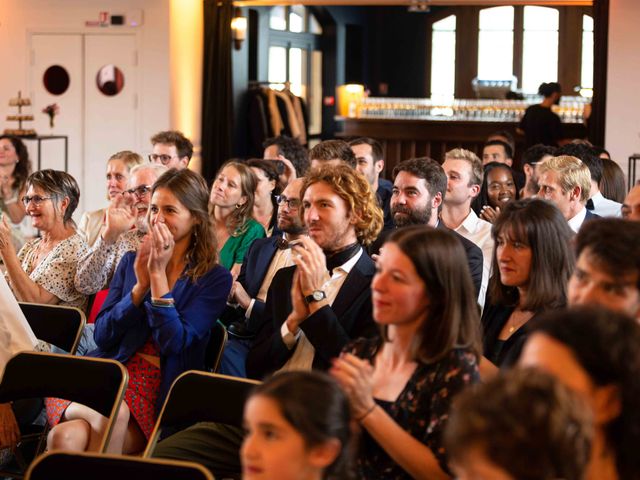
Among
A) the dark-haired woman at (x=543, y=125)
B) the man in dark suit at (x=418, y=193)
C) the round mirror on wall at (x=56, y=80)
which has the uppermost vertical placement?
the round mirror on wall at (x=56, y=80)

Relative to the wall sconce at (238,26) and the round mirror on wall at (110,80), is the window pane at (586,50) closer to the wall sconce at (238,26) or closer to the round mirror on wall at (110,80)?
the wall sconce at (238,26)

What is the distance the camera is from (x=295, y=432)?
197 cm

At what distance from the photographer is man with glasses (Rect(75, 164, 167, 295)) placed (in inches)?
184

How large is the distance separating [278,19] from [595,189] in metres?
10.3

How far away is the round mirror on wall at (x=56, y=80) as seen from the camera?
11734 mm

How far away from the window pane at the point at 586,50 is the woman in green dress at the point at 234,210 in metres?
13.2

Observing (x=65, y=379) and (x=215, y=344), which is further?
(x=215, y=344)

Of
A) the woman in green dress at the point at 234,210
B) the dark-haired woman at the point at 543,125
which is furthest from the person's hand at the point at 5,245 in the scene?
the dark-haired woman at the point at 543,125

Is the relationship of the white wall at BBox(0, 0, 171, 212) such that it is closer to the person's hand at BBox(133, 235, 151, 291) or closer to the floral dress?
the person's hand at BBox(133, 235, 151, 291)

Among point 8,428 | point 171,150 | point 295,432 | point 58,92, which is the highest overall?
point 58,92

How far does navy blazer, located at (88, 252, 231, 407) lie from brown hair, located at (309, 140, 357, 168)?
2.47m

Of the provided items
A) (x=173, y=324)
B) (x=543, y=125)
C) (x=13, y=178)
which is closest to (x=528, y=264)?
(x=173, y=324)

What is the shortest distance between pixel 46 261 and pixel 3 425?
130 cm

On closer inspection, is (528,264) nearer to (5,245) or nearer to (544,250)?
(544,250)
